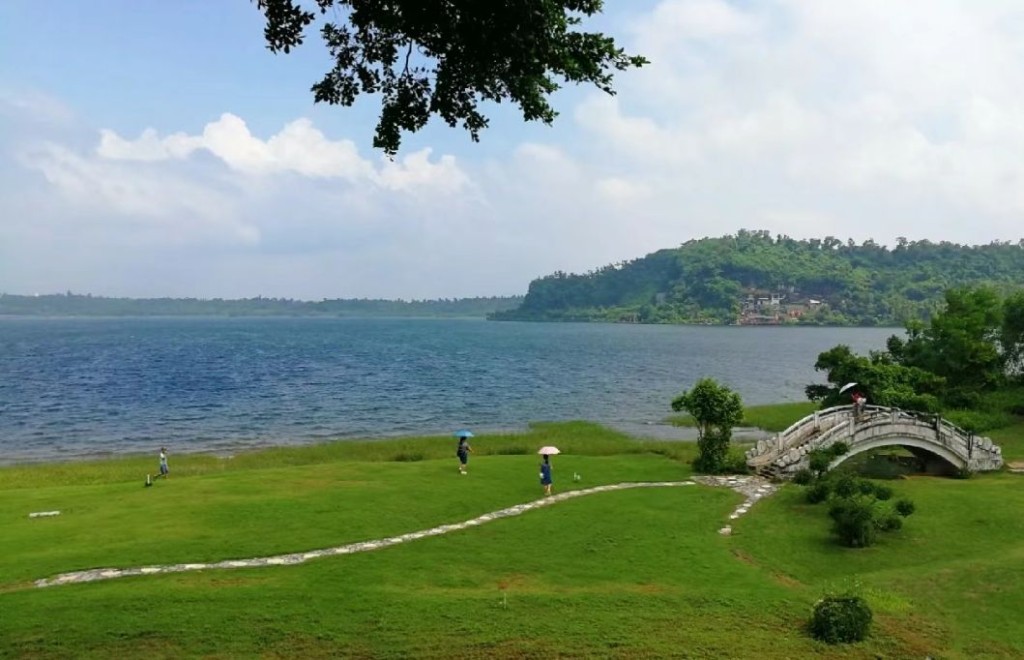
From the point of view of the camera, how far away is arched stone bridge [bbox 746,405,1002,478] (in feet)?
122

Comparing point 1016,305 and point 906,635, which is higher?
point 1016,305

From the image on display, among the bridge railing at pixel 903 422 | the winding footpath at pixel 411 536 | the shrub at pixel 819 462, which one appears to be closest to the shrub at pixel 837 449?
the bridge railing at pixel 903 422

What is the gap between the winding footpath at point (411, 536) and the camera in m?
19.7

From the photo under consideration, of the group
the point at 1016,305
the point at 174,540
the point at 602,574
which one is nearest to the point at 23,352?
the point at 174,540

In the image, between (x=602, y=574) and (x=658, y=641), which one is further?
(x=602, y=574)

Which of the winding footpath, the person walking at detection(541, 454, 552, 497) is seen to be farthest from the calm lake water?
the person walking at detection(541, 454, 552, 497)

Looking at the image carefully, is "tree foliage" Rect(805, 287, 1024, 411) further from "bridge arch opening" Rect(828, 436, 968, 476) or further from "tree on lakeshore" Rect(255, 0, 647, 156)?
"tree on lakeshore" Rect(255, 0, 647, 156)

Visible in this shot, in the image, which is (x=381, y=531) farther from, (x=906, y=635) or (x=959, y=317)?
(x=959, y=317)

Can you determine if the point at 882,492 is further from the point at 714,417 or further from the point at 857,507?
the point at 714,417

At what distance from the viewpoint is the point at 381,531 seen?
80.6ft

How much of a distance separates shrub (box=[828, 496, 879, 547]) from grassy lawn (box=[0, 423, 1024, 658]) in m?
0.54

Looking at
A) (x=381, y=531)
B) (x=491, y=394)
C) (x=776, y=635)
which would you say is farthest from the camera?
(x=491, y=394)

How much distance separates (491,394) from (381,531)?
66654 mm

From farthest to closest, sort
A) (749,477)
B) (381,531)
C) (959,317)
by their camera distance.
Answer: (959,317), (749,477), (381,531)
